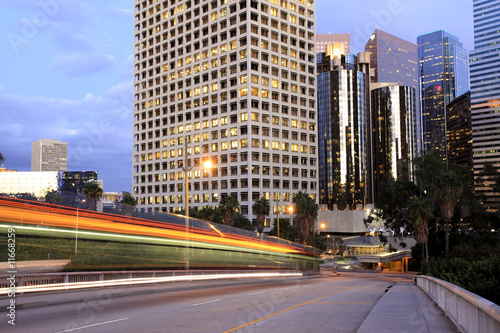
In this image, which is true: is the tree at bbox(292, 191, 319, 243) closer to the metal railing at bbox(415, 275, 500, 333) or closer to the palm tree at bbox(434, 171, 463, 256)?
the palm tree at bbox(434, 171, 463, 256)

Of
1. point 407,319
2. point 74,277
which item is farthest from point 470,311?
point 74,277

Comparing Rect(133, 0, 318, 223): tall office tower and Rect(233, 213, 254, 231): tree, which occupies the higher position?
Rect(133, 0, 318, 223): tall office tower

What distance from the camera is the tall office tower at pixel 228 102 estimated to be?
109312 mm

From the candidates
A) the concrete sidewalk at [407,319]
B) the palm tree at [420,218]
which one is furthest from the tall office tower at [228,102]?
the concrete sidewalk at [407,319]

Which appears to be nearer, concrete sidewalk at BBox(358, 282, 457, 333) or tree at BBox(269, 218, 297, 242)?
concrete sidewalk at BBox(358, 282, 457, 333)

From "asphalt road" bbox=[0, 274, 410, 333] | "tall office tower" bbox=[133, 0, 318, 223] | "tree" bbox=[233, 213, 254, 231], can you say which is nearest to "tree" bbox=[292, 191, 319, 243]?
"tree" bbox=[233, 213, 254, 231]

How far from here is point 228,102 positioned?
11175 cm

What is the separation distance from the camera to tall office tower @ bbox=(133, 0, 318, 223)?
10931 cm

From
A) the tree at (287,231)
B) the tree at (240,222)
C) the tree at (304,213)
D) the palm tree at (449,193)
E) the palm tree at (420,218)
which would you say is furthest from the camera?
the tree at (287,231)

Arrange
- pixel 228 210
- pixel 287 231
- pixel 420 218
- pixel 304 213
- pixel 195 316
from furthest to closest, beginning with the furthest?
pixel 287 231 → pixel 228 210 → pixel 304 213 → pixel 420 218 → pixel 195 316

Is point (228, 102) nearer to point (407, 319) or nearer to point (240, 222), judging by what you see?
point (240, 222)

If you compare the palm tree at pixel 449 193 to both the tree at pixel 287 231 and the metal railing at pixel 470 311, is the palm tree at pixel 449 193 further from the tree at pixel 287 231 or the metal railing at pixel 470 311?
the metal railing at pixel 470 311

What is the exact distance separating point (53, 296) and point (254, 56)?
9845cm

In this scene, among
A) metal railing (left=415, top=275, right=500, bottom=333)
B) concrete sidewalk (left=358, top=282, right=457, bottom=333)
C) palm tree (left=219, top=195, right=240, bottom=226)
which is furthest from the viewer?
palm tree (left=219, top=195, right=240, bottom=226)
